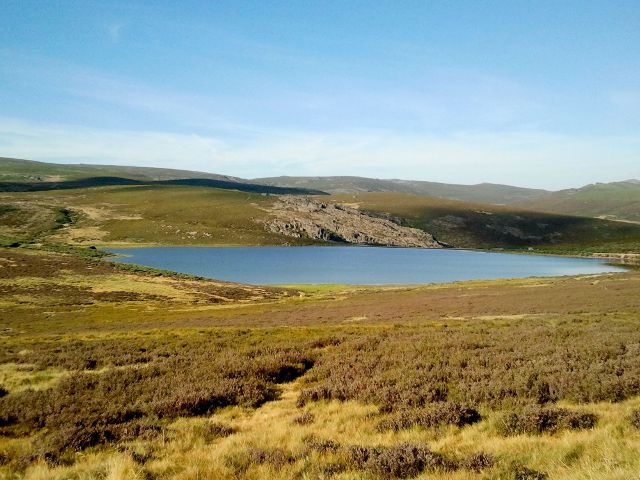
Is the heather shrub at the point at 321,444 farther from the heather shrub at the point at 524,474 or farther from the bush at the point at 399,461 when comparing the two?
the heather shrub at the point at 524,474

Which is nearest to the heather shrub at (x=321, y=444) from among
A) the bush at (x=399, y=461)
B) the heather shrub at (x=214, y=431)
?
the bush at (x=399, y=461)

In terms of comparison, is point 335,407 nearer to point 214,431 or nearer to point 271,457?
point 214,431

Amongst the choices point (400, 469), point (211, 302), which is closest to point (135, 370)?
point (400, 469)

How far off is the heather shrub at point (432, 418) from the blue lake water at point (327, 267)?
9386 centimetres

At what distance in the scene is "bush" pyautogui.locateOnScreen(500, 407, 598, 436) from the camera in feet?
28.6

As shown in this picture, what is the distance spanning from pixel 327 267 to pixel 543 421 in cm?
12572

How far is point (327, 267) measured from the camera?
134500mm

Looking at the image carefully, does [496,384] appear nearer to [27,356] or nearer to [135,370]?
[135,370]

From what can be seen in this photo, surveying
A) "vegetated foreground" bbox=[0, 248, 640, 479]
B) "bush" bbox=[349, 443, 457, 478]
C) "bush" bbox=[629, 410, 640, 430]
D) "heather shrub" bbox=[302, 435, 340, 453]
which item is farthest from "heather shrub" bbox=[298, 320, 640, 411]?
"bush" bbox=[349, 443, 457, 478]

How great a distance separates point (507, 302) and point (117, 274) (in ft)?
252

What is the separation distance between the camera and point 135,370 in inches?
608

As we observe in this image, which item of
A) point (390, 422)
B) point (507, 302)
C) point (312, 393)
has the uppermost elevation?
point (390, 422)

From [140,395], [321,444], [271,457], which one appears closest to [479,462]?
[321,444]

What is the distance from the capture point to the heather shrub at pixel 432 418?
941cm
